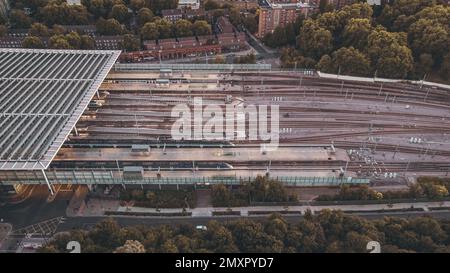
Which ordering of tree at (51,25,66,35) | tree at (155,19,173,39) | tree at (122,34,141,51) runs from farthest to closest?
1. tree at (155,19,173,39)
2. tree at (51,25,66,35)
3. tree at (122,34,141,51)

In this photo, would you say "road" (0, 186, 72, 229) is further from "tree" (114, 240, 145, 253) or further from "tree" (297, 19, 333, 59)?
"tree" (297, 19, 333, 59)

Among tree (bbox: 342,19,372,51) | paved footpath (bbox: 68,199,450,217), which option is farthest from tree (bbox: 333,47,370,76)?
paved footpath (bbox: 68,199,450,217)

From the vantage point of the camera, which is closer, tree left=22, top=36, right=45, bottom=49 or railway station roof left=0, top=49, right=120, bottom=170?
railway station roof left=0, top=49, right=120, bottom=170

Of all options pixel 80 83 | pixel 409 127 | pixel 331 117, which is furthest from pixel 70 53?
pixel 409 127

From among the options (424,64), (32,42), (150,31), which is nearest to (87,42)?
(32,42)

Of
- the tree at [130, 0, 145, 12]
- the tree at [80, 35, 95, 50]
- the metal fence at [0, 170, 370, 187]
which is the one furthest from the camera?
the tree at [130, 0, 145, 12]

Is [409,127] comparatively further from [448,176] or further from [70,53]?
[70,53]

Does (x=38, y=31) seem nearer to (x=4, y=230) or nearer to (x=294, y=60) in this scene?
(x=4, y=230)

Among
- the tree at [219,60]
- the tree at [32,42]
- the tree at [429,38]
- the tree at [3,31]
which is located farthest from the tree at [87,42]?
the tree at [429,38]
